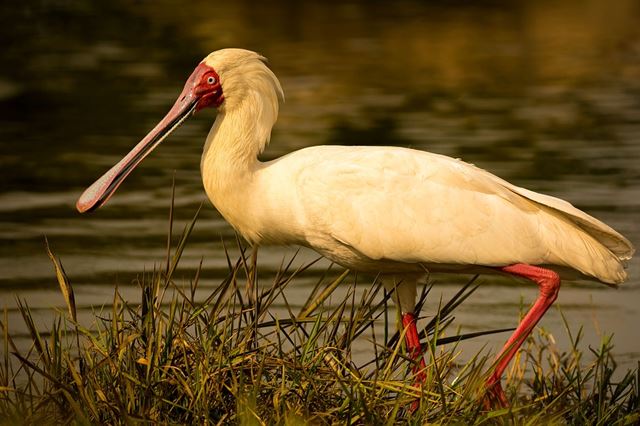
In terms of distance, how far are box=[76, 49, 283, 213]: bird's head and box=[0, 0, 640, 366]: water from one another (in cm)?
65

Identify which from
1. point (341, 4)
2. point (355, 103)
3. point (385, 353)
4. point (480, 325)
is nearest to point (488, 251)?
point (385, 353)

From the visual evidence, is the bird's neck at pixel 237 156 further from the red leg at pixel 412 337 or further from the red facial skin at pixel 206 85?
the red leg at pixel 412 337

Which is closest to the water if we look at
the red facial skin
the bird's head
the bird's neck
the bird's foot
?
the bird's head

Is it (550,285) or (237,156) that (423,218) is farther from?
(237,156)

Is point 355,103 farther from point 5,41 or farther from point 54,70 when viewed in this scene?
point 5,41

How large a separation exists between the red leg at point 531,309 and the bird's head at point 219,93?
153 centimetres

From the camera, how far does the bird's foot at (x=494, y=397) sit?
21.9 feet

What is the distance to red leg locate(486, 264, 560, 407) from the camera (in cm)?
688

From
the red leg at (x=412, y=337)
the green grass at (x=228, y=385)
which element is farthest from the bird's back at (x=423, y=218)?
the green grass at (x=228, y=385)

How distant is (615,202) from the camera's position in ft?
43.5

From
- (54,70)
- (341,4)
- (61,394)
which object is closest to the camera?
(61,394)

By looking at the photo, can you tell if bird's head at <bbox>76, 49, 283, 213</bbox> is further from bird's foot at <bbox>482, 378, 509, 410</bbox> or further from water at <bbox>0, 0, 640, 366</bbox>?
bird's foot at <bbox>482, 378, 509, 410</bbox>

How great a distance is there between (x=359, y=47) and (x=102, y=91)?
6.30m

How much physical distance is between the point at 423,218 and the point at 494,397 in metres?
1.08
